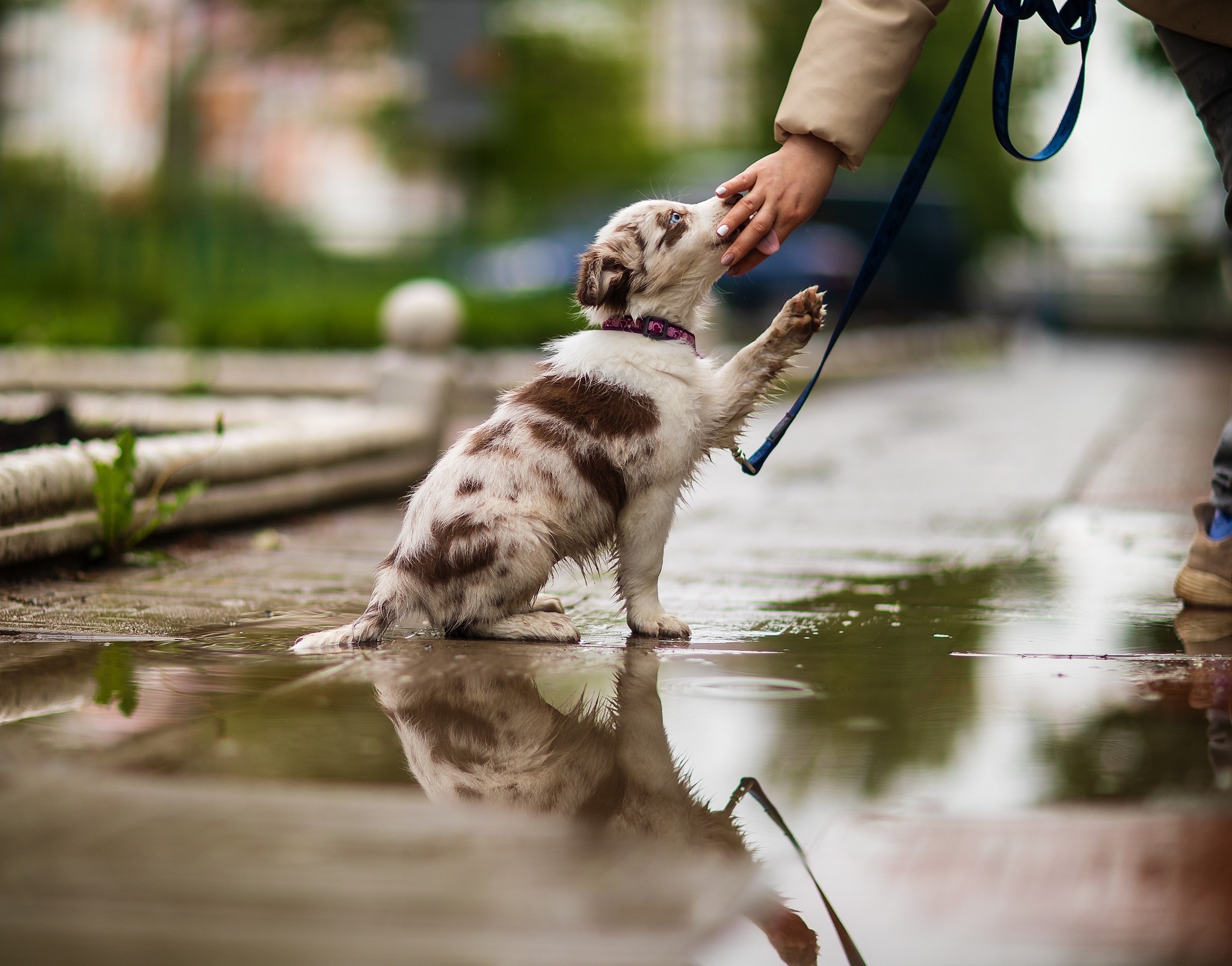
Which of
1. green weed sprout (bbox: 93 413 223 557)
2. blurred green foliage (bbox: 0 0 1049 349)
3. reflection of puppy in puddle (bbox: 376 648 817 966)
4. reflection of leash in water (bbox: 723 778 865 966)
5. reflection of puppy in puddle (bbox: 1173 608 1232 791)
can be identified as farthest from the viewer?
blurred green foliage (bbox: 0 0 1049 349)

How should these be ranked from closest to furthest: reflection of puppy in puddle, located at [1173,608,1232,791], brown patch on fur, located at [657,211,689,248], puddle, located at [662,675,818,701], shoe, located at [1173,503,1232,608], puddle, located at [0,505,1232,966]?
puddle, located at [0,505,1232,966] → reflection of puppy in puddle, located at [1173,608,1232,791] → puddle, located at [662,675,818,701] → brown patch on fur, located at [657,211,689,248] → shoe, located at [1173,503,1232,608]

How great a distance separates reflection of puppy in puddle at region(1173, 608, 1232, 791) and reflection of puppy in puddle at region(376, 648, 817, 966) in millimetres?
1057

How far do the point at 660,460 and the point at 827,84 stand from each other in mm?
1175

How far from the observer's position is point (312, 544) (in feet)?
21.5

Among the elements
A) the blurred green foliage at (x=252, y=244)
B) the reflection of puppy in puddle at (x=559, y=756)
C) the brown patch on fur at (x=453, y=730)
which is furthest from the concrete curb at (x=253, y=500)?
the blurred green foliage at (x=252, y=244)

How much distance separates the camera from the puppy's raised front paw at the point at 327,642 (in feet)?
13.5

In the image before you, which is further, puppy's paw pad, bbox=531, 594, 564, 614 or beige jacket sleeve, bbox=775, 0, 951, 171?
puppy's paw pad, bbox=531, 594, 564, 614

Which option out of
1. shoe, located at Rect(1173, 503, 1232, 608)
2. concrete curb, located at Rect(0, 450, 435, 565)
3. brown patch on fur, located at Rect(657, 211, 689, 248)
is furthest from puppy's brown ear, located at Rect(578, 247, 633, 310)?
concrete curb, located at Rect(0, 450, 435, 565)

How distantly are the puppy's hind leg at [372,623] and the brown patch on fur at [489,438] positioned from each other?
1.37ft

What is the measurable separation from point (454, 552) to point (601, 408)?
58cm

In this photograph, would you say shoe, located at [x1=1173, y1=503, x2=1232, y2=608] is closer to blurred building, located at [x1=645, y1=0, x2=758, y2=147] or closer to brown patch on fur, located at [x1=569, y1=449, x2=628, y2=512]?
brown patch on fur, located at [x1=569, y1=449, x2=628, y2=512]

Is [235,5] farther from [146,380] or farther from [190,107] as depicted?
[146,380]

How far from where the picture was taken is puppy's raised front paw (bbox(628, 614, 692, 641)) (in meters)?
4.36

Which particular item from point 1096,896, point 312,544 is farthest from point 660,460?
point 312,544
